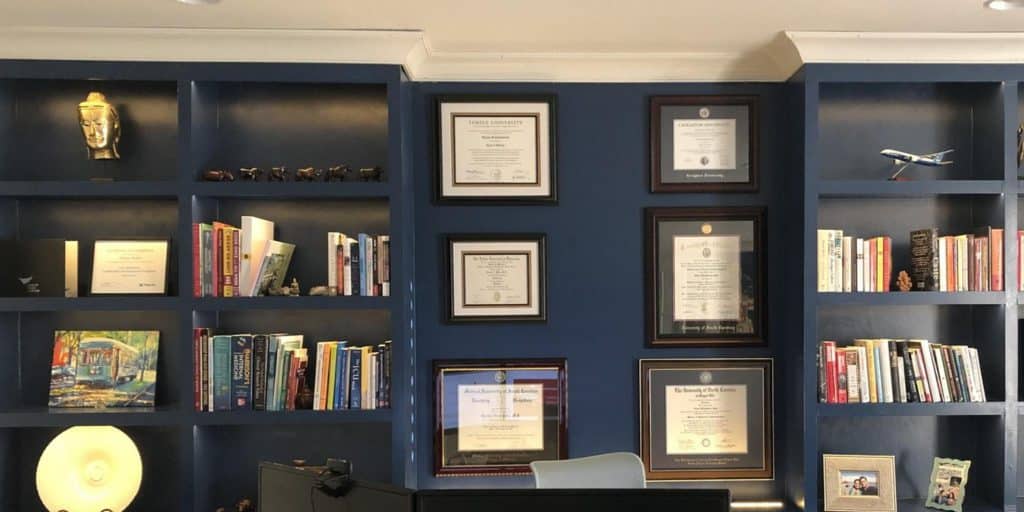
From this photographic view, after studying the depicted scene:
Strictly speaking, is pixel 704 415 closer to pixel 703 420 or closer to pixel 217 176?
pixel 703 420

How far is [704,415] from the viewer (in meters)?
3.18

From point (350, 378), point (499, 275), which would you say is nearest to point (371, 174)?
point (499, 275)

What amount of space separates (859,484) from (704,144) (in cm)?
146

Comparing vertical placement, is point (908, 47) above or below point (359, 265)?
above

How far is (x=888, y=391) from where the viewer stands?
2947 millimetres

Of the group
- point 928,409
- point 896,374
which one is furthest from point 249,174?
point 928,409

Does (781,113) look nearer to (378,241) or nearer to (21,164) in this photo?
(378,241)

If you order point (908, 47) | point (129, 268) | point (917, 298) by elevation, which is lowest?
point (917, 298)

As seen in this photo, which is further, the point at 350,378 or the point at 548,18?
the point at 350,378

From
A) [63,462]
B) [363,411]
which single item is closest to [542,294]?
[363,411]

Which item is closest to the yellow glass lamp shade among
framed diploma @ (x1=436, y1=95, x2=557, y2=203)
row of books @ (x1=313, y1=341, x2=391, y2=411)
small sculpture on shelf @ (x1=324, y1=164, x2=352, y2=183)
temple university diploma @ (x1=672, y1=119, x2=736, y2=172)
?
row of books @ (x1=313, y1=341, x2=391, y2=411)

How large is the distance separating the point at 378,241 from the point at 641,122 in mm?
1190

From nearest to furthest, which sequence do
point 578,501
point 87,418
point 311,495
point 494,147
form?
point 578,501 < point 311,495 < point 87,418 < point 494,147

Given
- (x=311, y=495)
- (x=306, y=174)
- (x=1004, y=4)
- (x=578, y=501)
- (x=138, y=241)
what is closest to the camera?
(x=578, y=501)
